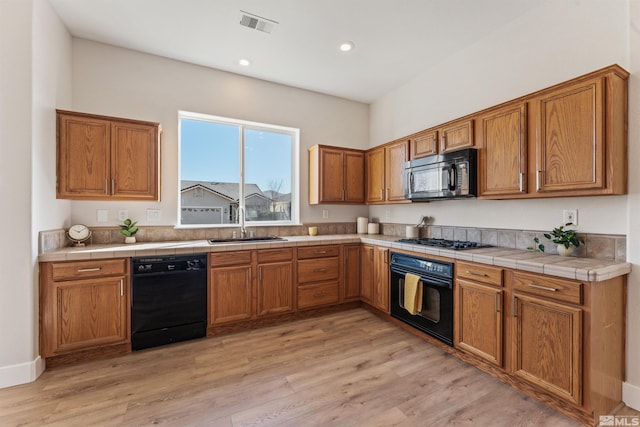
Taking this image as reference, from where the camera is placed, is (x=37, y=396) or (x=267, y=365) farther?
(x=267, y=365)

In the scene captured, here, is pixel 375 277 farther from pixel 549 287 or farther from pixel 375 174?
pixel 549 287

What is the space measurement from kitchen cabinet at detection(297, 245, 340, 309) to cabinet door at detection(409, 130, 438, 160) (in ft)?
4.86

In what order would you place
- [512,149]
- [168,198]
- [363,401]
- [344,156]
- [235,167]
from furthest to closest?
[344,156]
[235,167]
[168,198]
[512,149]
[363,401]

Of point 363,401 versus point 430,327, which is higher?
point 430,327

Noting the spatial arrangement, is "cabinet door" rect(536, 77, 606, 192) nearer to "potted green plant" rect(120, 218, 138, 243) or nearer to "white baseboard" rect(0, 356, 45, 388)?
"potted green plant" rect(120, 218, 138, 243)

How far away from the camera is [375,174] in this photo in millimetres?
3949

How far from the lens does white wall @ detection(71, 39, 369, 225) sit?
2.91m

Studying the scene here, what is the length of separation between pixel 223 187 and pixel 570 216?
3577mm

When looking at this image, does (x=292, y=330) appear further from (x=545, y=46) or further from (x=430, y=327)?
(x=545, y=46)

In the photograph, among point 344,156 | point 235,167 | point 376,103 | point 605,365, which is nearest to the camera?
point 605,365

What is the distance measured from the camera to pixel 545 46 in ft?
7.82

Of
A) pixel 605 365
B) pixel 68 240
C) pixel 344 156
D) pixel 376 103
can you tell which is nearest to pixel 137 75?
pixel 68 240

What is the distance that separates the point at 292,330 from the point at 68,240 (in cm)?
241

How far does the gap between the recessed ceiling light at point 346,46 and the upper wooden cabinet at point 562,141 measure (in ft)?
5.04
